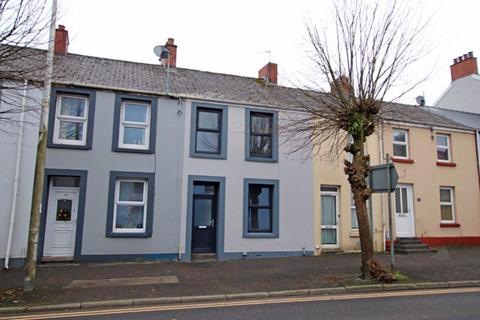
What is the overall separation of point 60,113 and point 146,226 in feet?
16.5

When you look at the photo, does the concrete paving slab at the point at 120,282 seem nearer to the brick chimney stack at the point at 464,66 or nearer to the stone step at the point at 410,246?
the stone step at the point at 410,246

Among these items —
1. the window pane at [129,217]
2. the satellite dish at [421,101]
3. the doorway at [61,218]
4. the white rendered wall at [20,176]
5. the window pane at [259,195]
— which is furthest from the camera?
the satellite dish at [421,101]

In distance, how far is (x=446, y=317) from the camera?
675cm

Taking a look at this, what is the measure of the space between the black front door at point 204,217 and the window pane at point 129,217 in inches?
79.4

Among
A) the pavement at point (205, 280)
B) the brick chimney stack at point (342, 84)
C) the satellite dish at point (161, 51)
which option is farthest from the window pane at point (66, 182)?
the brick chimney stack at point (342, 84)

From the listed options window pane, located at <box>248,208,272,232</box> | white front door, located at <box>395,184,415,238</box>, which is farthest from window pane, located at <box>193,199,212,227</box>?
white front door, located at <box>395,184,415,238</box>

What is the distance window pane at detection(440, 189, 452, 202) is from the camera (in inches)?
730

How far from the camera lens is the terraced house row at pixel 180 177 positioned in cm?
1311

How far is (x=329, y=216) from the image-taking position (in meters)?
16.2

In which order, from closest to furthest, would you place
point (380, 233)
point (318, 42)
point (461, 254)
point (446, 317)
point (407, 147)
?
point (446, 317) < point (318, 42) < point (461, 254) < point (380, 233) < point (407, 147)

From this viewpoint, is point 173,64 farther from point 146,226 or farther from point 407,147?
point 407,147

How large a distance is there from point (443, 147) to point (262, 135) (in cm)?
982

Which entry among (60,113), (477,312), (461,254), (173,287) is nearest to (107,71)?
(60,113)

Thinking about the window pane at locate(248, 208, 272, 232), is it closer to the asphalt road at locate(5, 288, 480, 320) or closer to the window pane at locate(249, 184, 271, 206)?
the window pane at locate(249, 184, 271, 206)
